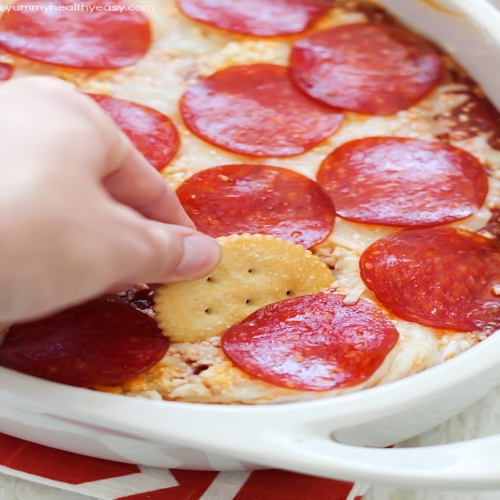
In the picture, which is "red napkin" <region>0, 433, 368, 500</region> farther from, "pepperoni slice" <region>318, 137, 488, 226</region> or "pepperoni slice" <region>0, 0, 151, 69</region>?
"pepperoni slice" <region>0, 0, 151, 69</region>

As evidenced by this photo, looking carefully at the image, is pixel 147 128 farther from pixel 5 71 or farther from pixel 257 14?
pixel 257 14

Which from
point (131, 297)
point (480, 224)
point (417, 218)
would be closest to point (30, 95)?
point (131, 297)

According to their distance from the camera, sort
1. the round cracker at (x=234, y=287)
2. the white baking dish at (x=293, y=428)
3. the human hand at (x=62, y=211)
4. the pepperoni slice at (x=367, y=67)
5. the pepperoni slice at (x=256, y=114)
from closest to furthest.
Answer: the human hand at (x=62, y=211) < the white baking dish at (x=293, y=428) < the round cracker at (x=234, y=287) < the pepperoni slice at (x=256, y=114) < the pepperoni slice at (x=367, y=67)

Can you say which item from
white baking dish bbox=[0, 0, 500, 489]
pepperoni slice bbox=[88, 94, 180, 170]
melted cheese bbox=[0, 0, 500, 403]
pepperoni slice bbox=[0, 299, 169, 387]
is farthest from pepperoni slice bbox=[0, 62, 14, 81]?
white baking dish bbox=[0, 0, 500, 489]

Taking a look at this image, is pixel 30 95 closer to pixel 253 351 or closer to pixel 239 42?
pixel 253 351

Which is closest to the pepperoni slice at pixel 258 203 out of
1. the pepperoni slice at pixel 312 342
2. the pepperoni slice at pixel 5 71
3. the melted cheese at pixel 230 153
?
the melted cheese at pixel 230 153

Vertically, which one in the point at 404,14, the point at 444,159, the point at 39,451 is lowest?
the point at 39,451

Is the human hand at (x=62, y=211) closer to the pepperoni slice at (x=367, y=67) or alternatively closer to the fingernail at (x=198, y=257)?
the fingernail at (x=198, y=257)
